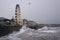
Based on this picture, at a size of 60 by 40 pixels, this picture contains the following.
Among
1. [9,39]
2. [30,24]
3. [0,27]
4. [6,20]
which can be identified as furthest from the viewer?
[30,24]


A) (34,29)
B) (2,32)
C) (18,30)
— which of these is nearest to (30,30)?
(34,29)

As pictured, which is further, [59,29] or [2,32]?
[59,29]

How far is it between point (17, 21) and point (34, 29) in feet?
3.38

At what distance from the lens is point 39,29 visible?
26.4ft

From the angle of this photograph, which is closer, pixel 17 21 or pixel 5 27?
pixel 5 27

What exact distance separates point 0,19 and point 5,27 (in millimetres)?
391

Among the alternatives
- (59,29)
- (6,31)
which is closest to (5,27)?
(6,31)

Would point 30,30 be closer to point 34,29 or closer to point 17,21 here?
point 34,29

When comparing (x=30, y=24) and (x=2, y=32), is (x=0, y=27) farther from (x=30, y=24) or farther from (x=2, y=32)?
(x=30, y=24)

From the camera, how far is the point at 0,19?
5.81 metres

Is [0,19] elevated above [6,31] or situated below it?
above

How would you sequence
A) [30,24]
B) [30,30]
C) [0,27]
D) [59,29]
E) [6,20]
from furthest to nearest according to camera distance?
[59,29], [30,30], [30,24], [6,20], [0,27]

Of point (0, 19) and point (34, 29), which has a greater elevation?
point (0, 19)

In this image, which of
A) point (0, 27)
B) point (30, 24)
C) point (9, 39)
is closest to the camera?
point (9, 39)
